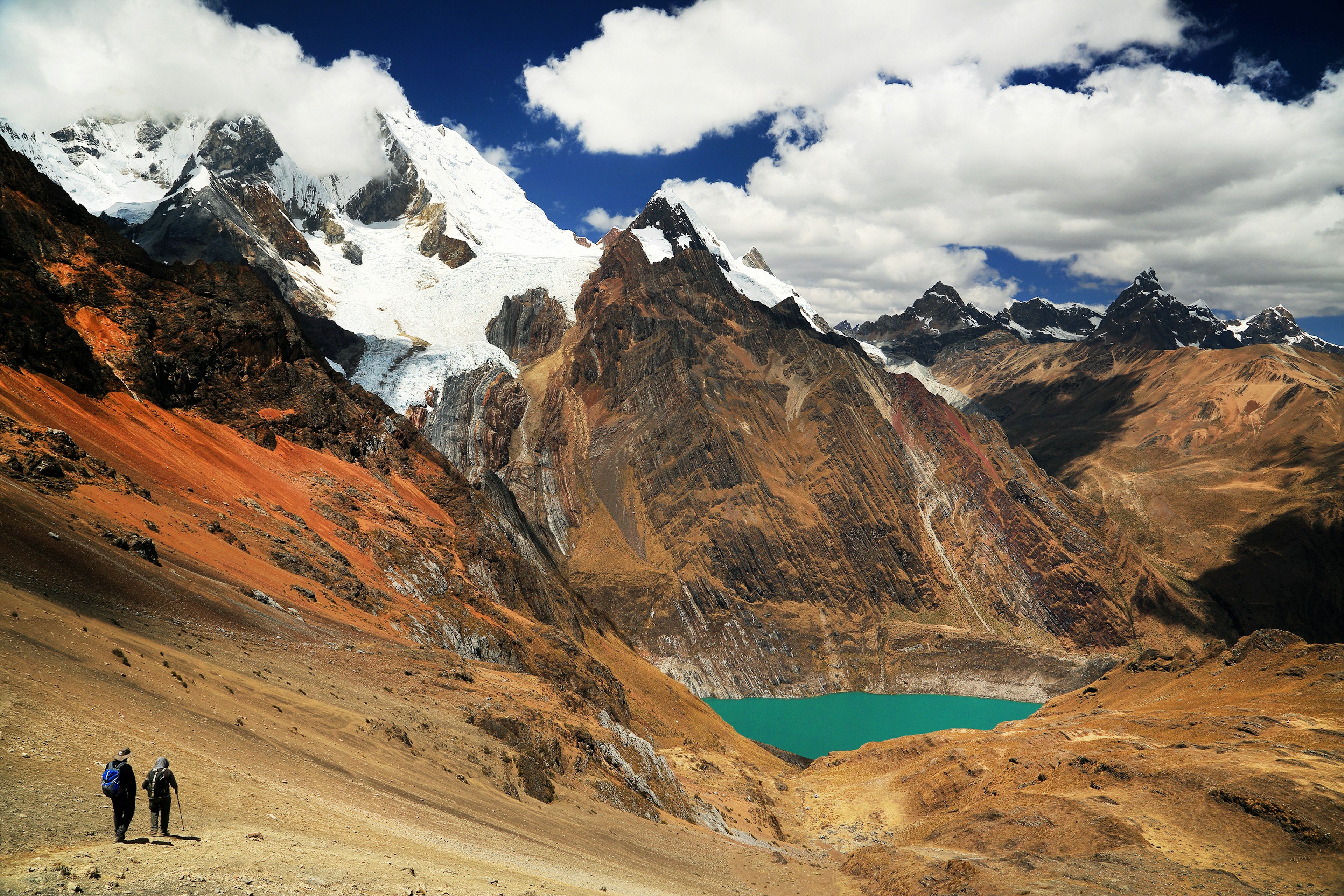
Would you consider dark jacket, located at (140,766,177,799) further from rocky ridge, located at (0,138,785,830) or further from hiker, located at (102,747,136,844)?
rocky ridge, located at (0,138,785,830)

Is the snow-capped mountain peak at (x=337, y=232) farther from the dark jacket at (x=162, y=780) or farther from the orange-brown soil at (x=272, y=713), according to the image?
the dark jacket at (x=162, y=780)

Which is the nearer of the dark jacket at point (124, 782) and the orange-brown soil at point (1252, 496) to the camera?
the dark jacket at point (124, 782)

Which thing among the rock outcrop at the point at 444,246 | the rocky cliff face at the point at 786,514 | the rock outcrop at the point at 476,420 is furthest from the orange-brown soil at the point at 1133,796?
the rock outcrop at the point at 444,246

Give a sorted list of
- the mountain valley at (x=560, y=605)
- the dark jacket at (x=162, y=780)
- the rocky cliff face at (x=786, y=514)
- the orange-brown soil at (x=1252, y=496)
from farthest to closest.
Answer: the orange-brown soil at (x=1252, y=496), the rocky cliff face at (x=786, y=514), the mountain valley at (x=560, y=605), the dark jacket at (x=162, y=780)

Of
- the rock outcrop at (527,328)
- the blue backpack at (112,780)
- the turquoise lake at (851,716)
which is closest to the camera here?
the blue backpack at (112,780)

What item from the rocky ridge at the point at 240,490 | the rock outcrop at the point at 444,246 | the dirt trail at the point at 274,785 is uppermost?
the rock outcrop at the point at 444,246

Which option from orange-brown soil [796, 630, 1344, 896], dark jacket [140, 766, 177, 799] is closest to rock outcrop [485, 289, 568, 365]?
orange-brown soil [796, 630, 1344, 896]
